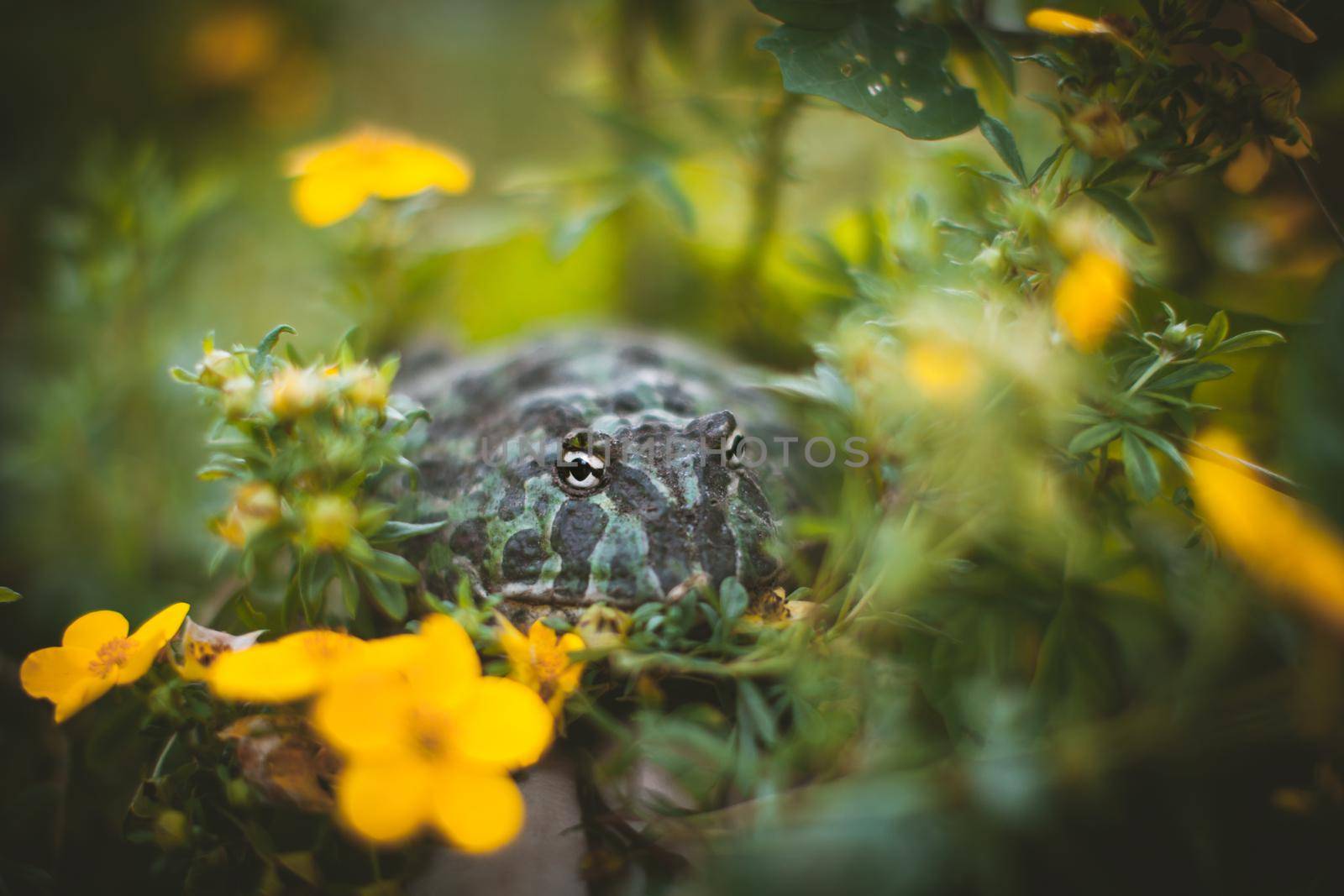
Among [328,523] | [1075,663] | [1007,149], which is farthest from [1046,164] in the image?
[328,523]

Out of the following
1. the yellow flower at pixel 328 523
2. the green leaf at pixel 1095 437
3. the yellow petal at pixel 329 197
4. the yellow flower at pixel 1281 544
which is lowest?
the yellow flower at pixel 328 523

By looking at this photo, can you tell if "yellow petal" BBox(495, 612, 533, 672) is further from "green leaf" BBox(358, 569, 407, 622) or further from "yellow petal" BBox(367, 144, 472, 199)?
"yellow petal" BBox(367, 144, 472, 199)

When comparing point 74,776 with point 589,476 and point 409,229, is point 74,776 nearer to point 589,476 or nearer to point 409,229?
point 589,476

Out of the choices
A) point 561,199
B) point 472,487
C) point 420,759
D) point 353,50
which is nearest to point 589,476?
point 472,487

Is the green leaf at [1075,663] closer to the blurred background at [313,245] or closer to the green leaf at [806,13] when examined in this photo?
the blurred background at [313,245]

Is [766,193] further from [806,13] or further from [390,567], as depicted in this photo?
[390,567]

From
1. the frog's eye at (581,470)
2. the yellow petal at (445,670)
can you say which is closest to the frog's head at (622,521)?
the frog's eye at (581,470)
